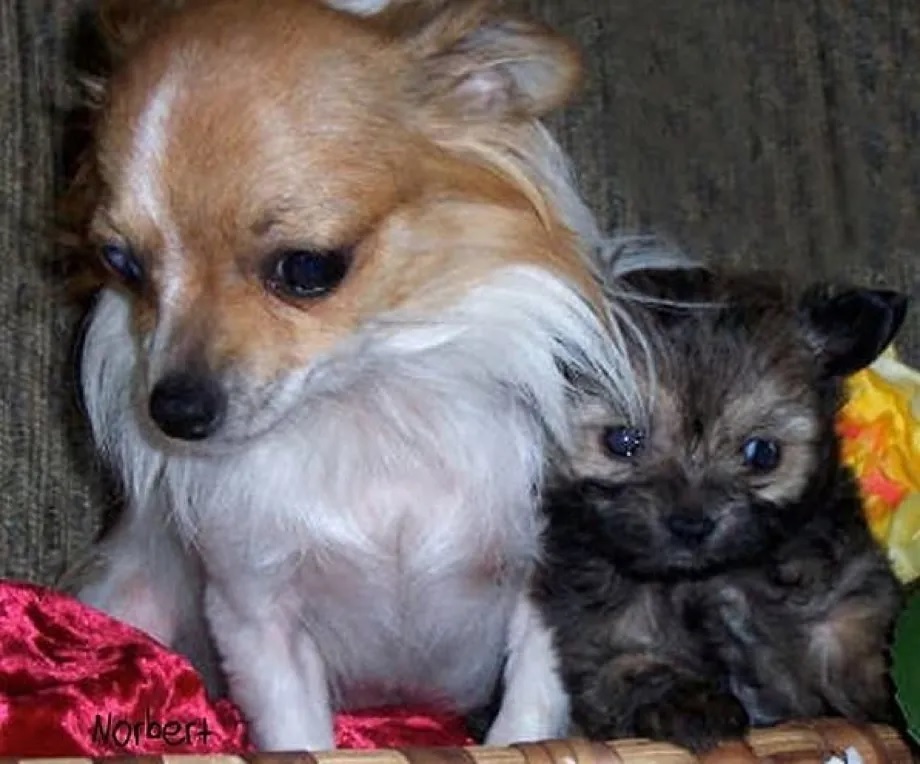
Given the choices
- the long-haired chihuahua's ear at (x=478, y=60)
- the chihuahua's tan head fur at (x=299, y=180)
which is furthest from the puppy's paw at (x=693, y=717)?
the long-haired chihuahua's ear at (x=478, y=60)

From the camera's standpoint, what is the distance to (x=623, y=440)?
2.16 meters

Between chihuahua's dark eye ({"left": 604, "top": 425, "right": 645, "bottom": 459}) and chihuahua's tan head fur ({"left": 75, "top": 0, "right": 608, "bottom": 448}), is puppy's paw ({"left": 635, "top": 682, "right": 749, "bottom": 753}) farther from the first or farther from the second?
chihuahua's tan head fur ({"left": 75, "top": 0, "right": 608, "bottom": 448})

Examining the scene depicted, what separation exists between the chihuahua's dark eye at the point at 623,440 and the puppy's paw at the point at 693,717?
228 millimetres

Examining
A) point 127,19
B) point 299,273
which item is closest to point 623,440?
point 299,273

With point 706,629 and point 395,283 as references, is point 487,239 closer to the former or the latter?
point 395,283

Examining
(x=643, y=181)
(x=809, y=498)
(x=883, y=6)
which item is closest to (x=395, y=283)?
(x=809, y=498)

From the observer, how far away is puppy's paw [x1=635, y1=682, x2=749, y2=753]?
200 cm

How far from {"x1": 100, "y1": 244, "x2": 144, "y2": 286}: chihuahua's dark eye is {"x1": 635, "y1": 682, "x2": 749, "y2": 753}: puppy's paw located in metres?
0.63

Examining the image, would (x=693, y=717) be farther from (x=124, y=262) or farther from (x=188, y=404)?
(x=124, y=262)

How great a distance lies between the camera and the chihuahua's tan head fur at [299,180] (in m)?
2.03

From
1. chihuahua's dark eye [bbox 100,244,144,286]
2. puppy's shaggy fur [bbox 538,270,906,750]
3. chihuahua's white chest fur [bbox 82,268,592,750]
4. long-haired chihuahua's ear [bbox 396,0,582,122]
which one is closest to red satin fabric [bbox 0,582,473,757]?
chihuahua's white chest fur [bbox 82,268,592,750]

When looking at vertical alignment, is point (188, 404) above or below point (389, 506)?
above

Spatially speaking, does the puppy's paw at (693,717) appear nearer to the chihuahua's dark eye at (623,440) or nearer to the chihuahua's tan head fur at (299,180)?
the chihuahua's dark eye at (623,440)

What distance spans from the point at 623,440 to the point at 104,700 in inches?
22.3
